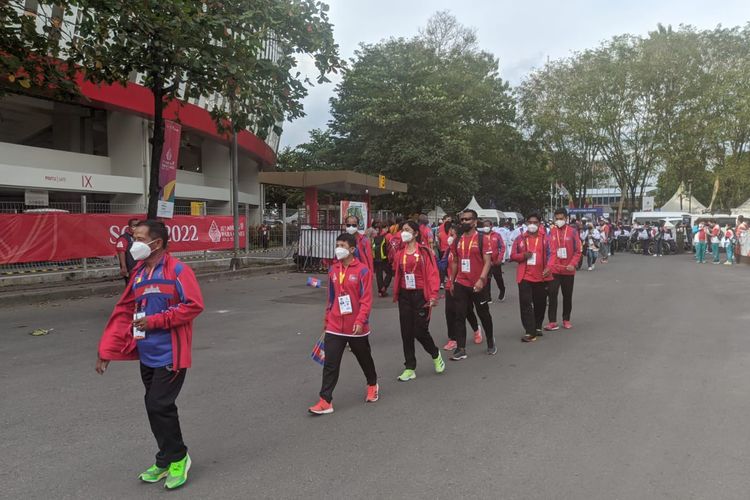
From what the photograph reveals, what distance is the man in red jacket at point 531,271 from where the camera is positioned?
26.0 feet

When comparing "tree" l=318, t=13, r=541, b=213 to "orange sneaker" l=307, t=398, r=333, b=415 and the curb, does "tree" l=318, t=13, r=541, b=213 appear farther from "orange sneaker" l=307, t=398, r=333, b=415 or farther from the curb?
"orange sneaker" l=307, t=398, r=333, b=415

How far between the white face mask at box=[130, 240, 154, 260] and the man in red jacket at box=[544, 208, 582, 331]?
6.57 meters

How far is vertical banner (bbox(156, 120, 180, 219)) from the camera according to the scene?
1305 centimetres

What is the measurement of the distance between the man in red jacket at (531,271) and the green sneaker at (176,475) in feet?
17.7

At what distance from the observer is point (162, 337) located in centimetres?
353

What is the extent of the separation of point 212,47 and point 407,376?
278 inches

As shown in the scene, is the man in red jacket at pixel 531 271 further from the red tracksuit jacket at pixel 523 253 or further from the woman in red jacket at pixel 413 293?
the woman in red jacket at pixel 413 293

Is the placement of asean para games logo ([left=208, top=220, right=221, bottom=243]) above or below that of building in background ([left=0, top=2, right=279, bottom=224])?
below

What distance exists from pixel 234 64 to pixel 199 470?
7.75m

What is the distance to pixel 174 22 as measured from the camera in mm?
9148

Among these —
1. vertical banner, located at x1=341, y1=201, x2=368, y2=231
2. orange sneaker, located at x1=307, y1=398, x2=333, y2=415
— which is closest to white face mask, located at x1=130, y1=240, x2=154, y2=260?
orange sneaker, located at x1=307, y1=398, x2=333, y2=415

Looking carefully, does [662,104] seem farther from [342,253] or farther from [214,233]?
[342,253]

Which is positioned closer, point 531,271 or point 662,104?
point 531,271

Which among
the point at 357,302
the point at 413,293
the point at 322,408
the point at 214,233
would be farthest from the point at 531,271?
the point at 214,233
